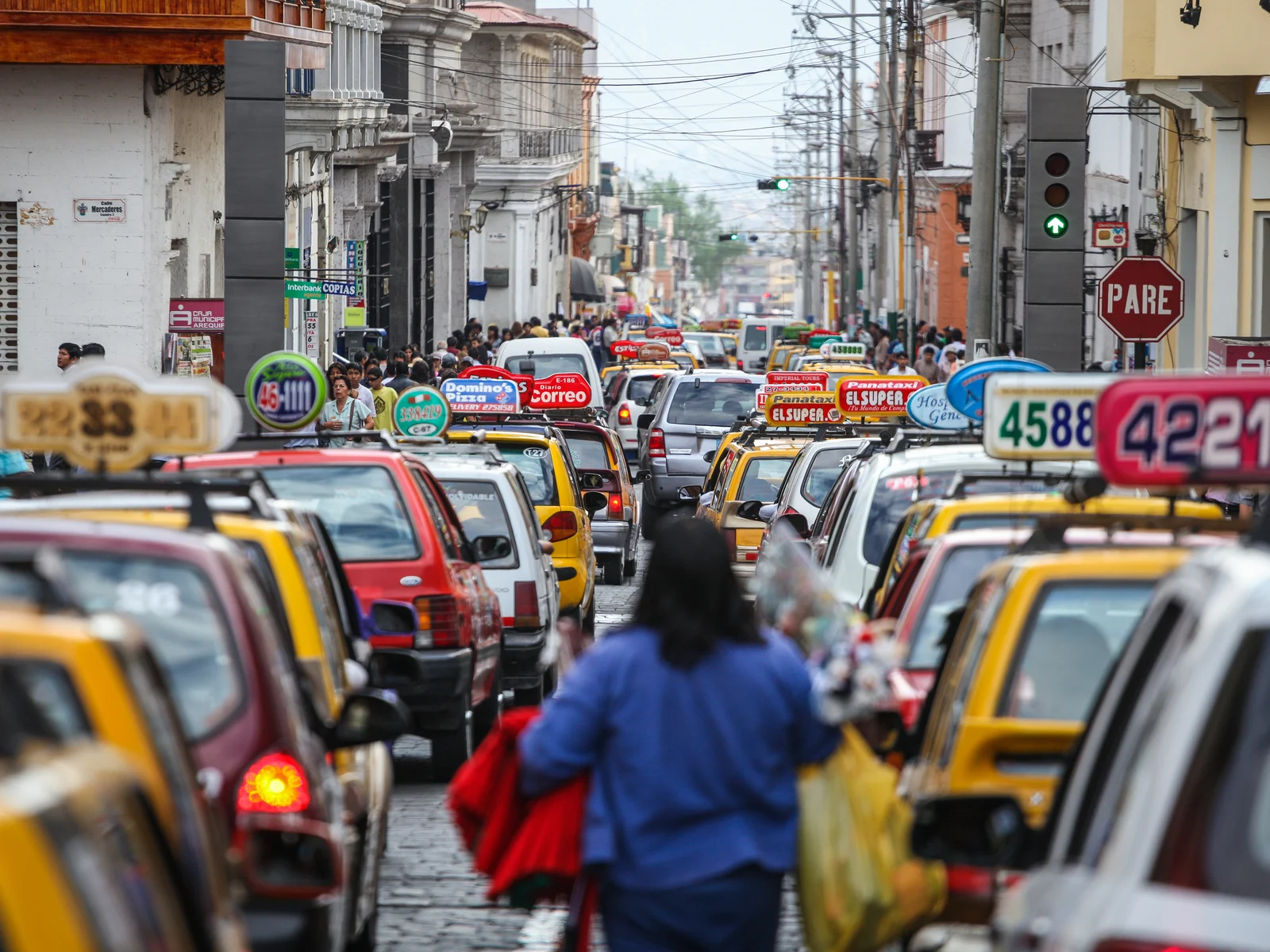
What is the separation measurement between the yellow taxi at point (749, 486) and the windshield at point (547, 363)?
14182 mm

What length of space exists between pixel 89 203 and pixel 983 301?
9979 millimetres

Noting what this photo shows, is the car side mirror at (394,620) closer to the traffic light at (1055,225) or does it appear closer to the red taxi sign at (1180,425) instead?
the red taxi sign at (1180,425)

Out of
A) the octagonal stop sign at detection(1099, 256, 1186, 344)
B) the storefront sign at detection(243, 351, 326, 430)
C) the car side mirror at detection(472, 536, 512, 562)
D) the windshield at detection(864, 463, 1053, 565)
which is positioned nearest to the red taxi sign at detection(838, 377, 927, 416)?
the octagonal stop sign at detection(1099, 256, 1186, 344)

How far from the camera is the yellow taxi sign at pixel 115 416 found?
22.3 feet

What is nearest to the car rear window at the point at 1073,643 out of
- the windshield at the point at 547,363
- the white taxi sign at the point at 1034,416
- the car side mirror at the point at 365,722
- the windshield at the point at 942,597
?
the windshield at the point at 942,597

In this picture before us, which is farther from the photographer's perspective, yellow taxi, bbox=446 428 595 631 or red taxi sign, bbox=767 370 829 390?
red taxi sign, bbox=767 370 829 390

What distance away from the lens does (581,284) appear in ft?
310

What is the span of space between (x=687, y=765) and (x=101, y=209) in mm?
20994

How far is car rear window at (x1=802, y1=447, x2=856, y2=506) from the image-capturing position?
16.7m

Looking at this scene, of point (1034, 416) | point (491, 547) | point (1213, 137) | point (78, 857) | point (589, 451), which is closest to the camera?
point (78, 857)

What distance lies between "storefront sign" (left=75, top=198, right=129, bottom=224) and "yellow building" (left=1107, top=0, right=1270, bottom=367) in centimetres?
1099

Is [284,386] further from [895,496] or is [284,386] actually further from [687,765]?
[687,765]

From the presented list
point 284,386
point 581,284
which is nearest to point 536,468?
point 284,386

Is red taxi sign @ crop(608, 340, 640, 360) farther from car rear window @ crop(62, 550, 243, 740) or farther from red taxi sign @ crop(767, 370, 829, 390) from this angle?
car rear window @ crop(62, 550, 243, 740)
